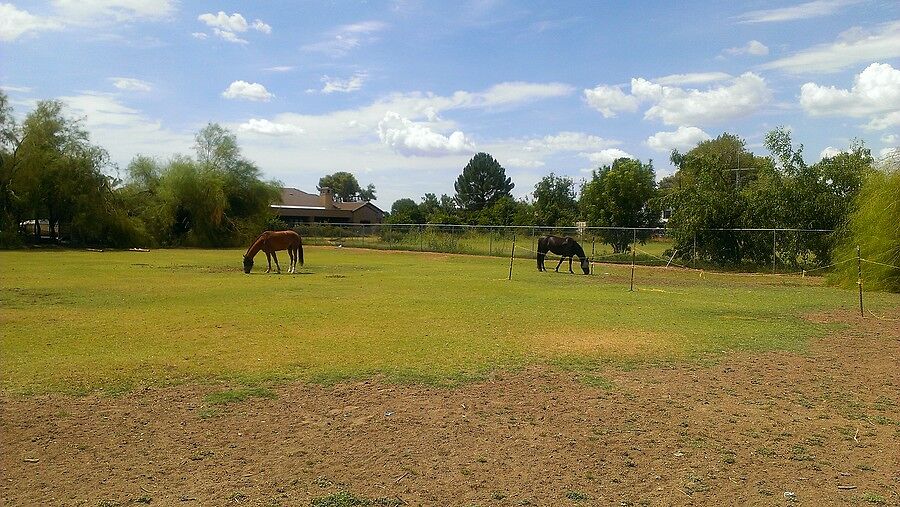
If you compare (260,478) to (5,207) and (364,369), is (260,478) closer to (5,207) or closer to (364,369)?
(364,369)

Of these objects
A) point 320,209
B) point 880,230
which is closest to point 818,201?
point 880,230

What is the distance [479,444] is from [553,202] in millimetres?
55410

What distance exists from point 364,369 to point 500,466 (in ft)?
11.5

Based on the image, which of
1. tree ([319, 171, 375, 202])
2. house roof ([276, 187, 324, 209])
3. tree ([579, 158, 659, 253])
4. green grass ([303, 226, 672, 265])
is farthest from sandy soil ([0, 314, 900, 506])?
tree ([319, 171, 375, 202])

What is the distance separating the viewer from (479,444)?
5633 millimetres

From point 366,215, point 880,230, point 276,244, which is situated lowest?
point 276,244

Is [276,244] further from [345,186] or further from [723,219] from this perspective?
[345,186]

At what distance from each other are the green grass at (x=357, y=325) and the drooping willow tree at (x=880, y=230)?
3.74 feet

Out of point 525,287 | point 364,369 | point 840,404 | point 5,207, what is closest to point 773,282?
point 525,287

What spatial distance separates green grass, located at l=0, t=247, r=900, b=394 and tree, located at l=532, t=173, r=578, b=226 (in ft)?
117

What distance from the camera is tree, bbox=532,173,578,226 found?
57344 mm

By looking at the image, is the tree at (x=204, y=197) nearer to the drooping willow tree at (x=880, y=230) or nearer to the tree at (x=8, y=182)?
the tree at (x=8, y=182)

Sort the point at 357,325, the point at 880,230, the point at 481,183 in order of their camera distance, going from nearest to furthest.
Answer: the point at 357,325 < the point at 880,230 < the point at 481,183

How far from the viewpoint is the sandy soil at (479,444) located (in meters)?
4.61
